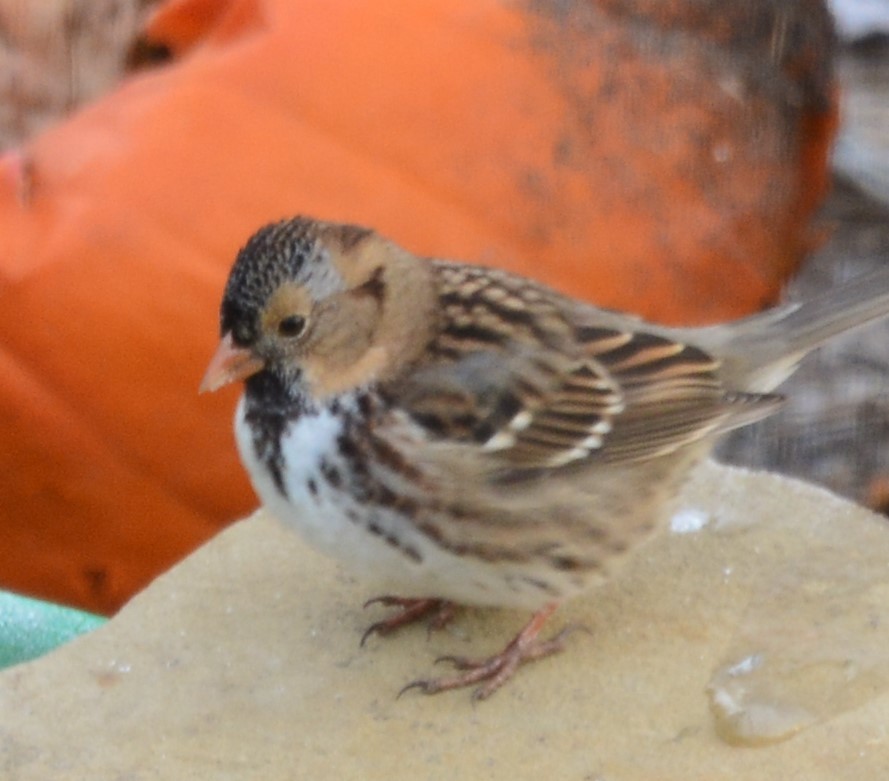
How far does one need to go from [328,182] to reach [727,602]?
1.61 metres

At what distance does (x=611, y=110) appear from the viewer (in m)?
4.12

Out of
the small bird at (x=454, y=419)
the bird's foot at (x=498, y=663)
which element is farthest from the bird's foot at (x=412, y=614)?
the bird's foot at (x=498, y=663)

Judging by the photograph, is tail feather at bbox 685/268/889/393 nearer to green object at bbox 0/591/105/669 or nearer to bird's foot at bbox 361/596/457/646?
bird's foot at bbox 361/596/457/646

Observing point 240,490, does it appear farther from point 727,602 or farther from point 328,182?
point 727,602

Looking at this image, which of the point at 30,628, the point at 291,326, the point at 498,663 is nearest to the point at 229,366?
the point at 291,326

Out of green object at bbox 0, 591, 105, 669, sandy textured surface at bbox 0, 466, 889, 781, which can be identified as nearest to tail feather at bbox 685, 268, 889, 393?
sandy textured surface at bbox 0, 466, 889, 781

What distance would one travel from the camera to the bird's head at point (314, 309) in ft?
8.14

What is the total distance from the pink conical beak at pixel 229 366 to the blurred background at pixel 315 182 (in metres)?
1.19

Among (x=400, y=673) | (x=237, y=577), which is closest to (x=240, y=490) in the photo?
(x=237, y=577)

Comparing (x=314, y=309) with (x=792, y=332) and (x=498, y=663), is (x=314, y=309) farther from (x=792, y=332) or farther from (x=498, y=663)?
(x=792, y=332)

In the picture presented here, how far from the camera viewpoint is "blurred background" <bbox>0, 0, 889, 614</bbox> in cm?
373

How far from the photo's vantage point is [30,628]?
332 cm

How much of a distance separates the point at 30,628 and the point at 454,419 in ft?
4.19

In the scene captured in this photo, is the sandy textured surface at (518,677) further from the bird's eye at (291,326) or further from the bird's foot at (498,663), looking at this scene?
the bird's eye at (291,326)
